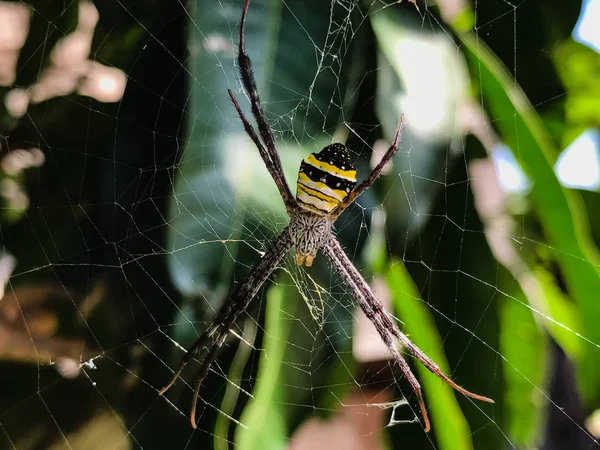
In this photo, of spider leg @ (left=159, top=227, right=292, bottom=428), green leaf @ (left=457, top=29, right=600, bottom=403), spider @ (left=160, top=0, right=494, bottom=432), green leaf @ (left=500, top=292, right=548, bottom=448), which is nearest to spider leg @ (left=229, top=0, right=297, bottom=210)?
spider @ (left=160, top=0, right=494, bottom=432)

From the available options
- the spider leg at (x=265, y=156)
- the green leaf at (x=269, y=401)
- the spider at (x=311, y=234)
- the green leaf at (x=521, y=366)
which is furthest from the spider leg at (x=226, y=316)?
the green leaf at (x=521, y=366)

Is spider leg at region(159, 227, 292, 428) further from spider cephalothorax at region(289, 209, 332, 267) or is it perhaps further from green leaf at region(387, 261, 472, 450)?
green leaf at region(387, 261, 472, 450)

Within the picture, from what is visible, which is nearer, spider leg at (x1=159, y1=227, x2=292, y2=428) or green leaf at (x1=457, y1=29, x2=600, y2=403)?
green leaf at (x1=457, y1=29, x2=600, y2=403)

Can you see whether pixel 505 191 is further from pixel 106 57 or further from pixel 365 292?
pixel 106 57

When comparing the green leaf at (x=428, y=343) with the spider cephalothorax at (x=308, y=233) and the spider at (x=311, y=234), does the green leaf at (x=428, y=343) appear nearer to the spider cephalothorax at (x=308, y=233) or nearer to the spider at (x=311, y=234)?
the spider at (x=311, y=234)

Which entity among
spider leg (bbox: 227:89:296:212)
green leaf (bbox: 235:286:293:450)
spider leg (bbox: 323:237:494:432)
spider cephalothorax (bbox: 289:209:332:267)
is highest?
spider leg (bbox: 227:89:296:212)

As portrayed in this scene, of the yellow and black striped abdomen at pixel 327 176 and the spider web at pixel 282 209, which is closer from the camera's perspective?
the yellow and black striped abdomen at pixel 327 176

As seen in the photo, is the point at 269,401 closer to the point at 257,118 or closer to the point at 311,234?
the point at 311,234

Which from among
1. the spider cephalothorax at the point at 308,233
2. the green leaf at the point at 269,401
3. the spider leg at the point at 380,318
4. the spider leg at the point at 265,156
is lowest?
the green leaf at the point at 269,401
